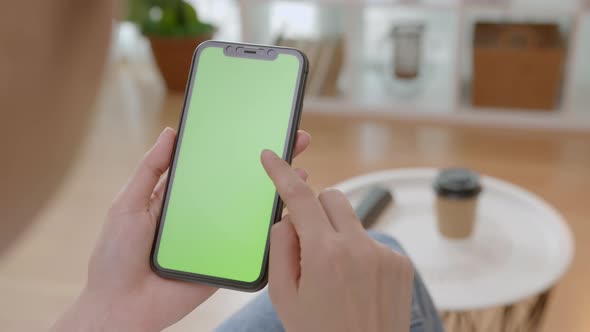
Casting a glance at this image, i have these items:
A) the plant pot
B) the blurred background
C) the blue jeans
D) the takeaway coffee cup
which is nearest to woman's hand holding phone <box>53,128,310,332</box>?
the blue jeans

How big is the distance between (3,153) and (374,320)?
1.34 m

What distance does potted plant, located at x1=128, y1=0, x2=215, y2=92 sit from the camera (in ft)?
7.48

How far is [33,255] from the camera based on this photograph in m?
1.57

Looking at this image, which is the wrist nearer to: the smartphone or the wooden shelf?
the smartphone

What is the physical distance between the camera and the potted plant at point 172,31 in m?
2.28

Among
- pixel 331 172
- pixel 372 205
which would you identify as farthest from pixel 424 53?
pixel 372 205

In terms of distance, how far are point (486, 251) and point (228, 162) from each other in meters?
0.59

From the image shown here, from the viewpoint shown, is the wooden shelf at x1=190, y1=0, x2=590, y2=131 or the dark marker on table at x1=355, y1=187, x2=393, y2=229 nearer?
the dark marker on table at x1=355, y1=187, x2=393, y2=229

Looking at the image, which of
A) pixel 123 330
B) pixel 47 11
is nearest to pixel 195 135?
pixel 123 330

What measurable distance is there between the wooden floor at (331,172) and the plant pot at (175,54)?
0.09 m

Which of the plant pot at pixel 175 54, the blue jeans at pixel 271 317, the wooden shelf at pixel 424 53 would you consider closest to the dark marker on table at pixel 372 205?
the blue jeans at pixel 271 317

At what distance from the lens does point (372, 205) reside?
115 cm

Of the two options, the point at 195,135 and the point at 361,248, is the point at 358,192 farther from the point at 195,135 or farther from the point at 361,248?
the point at 361,248

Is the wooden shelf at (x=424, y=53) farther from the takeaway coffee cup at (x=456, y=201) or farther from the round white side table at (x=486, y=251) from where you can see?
the takeaway coffee cup at (x=456, y=201)
